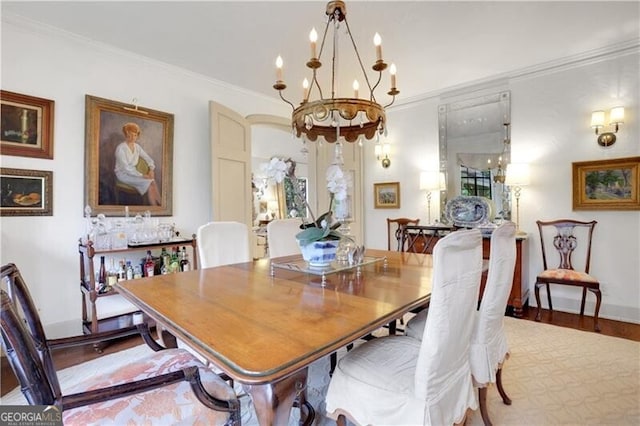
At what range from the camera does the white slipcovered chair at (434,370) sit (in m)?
1.02

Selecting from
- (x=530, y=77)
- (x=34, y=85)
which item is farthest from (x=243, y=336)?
(x=530, y=77)

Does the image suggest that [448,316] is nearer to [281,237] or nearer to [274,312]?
[274,312]

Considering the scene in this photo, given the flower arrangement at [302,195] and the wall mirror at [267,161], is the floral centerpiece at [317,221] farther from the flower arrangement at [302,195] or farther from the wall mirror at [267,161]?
the wall mirror at [267,161]

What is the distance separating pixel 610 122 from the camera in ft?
9.78

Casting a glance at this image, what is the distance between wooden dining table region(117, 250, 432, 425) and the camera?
0.83 metres

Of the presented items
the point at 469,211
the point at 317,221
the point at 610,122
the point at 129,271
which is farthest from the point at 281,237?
the point at 610,122

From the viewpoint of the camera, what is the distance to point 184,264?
3.10 meters

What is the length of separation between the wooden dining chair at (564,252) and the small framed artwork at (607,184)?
0.71 feet

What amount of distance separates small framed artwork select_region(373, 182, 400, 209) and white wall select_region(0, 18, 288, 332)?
3048mm

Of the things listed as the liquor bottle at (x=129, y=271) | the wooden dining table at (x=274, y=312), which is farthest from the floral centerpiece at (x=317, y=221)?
the liquor bottle at (x=129, y=271)

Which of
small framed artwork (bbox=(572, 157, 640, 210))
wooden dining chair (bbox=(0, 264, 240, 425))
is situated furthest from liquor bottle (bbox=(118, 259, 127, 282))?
small framed artwork (bbox=(572, 157, 640, 210))

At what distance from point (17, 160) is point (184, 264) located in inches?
60.4

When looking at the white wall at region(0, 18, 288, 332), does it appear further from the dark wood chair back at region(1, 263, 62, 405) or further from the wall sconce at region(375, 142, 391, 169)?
the wall sconce at region(375, 142, 391, 169)

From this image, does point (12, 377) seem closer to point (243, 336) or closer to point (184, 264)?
point (184, 264)
